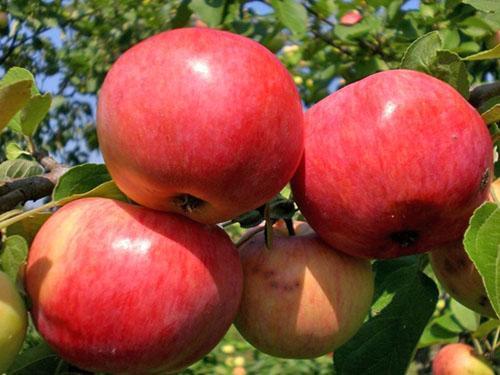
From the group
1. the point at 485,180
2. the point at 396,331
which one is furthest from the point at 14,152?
the point at 485,180

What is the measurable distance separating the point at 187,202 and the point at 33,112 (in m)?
0.44

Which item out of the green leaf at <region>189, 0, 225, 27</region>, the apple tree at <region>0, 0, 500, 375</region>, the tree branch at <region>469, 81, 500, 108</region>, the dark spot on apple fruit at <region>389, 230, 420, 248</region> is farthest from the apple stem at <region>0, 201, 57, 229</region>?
the green leaf at <region>189, 0, 225, 27</region>

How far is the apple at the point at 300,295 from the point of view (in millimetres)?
1009

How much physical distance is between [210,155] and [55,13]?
9.85 feet

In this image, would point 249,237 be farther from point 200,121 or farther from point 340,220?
point 200,121

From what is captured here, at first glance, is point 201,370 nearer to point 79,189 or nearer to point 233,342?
point 233,342

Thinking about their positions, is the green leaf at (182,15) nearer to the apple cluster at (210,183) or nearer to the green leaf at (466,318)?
the green leaf at (466,318)

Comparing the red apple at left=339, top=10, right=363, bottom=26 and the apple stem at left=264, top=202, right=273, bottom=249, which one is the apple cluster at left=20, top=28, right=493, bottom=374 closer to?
the apple stem at left=264, top=202, right=273, bottom=249

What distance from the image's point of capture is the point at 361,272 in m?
1.05

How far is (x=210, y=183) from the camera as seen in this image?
2.70ft

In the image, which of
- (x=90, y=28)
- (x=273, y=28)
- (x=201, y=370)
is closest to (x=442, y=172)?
(x=273, y=28)

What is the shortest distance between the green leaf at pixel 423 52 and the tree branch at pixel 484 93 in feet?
0.49

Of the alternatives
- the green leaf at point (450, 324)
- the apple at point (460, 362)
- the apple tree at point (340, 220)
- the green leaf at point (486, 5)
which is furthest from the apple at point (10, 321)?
the green leaf at point (450, 324)

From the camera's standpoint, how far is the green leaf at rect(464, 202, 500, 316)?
0.81 m
